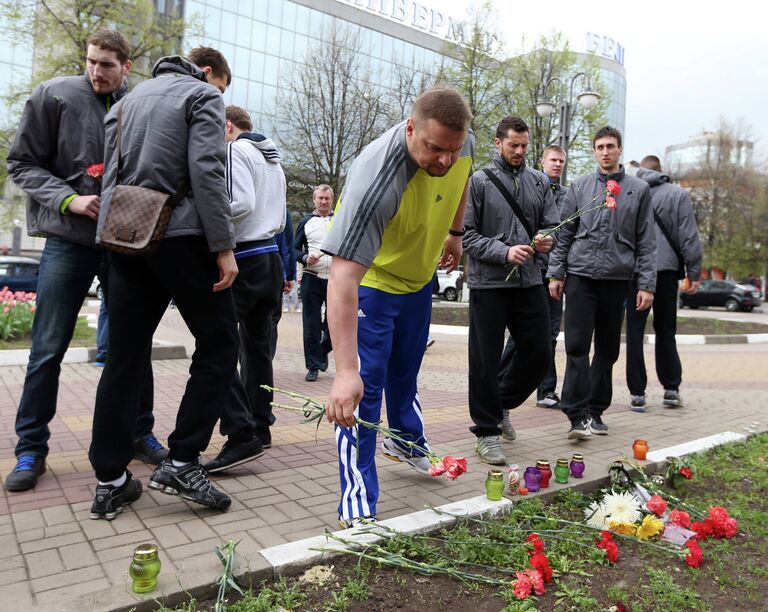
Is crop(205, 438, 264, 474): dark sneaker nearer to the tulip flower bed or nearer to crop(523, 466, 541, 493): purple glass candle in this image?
the tulip flower bed

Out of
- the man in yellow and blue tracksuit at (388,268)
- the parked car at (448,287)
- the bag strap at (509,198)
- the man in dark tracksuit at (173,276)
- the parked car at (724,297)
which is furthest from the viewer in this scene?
the parked car at (724,297)

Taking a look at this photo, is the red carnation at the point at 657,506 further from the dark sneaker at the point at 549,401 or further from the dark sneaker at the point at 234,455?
the dark sneaker at the point at 549,401

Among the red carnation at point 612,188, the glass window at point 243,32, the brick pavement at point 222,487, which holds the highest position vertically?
the glass window at point 243,32

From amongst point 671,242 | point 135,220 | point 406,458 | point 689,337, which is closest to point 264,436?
point 406,458

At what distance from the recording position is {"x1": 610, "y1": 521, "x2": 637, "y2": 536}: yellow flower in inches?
109

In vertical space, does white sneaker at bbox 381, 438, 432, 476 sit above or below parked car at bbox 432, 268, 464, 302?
below

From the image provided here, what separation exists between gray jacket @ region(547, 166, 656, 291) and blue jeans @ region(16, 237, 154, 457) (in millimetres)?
3384

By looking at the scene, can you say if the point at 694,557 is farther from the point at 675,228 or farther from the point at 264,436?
the point at 675,228

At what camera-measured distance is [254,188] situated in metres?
3.71

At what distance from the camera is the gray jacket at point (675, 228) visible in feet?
20.2

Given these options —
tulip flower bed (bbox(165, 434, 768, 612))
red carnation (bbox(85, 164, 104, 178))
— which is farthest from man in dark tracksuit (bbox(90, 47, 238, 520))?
tulip flower bed (bbox(165, 434, 768, 612))

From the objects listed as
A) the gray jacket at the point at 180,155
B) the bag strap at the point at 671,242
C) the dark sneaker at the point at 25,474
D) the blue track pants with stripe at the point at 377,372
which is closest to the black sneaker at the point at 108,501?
the dark sneaker at the point at 25,474

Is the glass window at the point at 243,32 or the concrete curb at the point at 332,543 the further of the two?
the glass window at the point at 243,32

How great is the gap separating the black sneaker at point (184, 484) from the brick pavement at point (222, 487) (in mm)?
83
